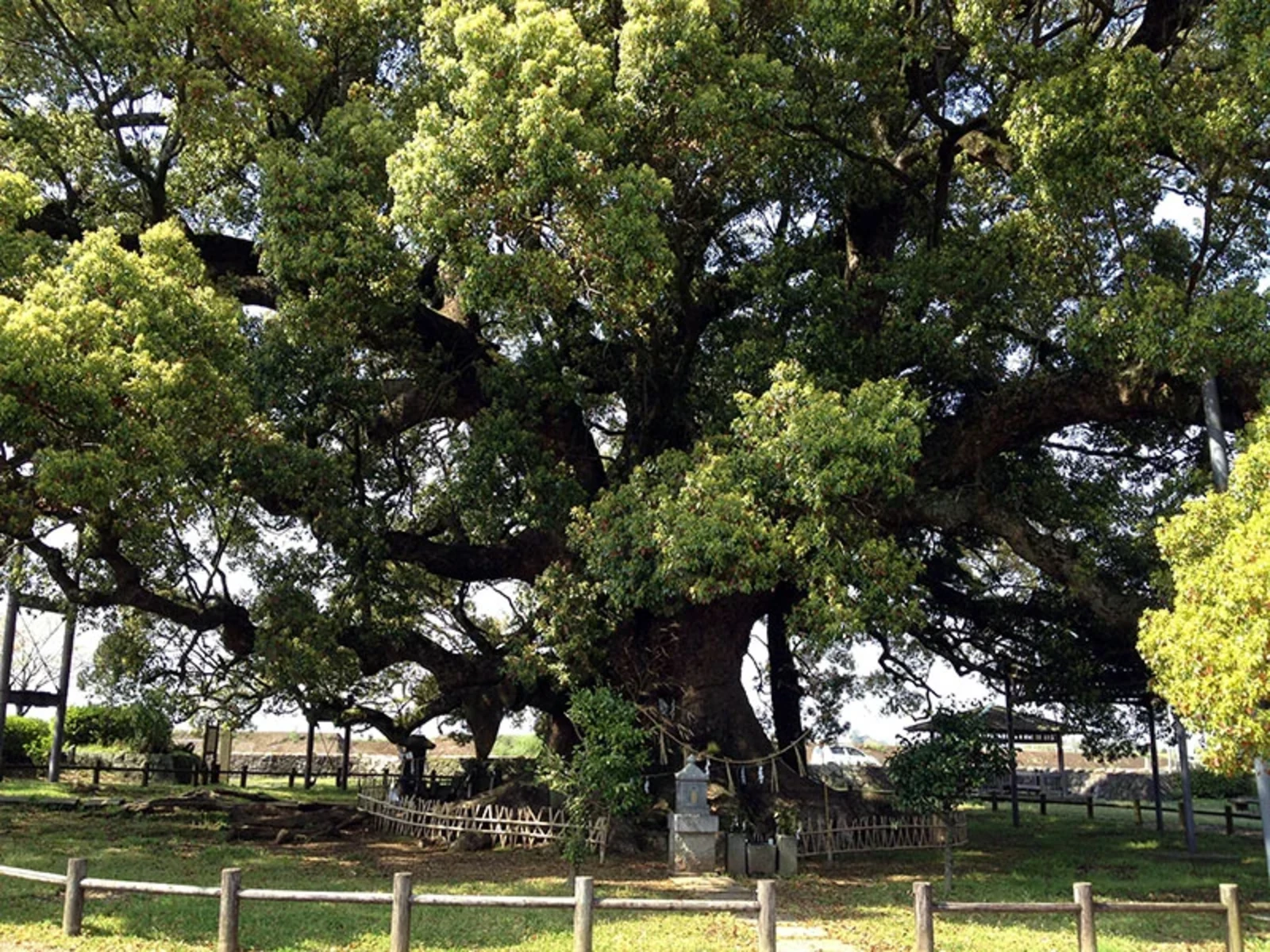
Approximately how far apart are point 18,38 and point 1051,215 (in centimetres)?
1613

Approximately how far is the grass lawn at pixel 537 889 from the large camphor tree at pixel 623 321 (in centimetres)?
300

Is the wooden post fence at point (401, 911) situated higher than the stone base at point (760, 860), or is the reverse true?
the wooden post fence at point (401, 911)

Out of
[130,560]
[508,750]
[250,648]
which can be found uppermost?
[130,560]

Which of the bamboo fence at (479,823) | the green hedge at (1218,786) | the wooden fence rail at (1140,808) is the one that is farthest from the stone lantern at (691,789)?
the green hedge at (1218,786)

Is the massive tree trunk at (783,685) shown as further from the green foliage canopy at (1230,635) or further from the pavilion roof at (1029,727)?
the green foliage canopy at (1230,635)

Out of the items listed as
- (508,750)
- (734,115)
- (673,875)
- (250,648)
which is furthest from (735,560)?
(508,750)

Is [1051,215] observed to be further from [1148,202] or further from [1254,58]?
[1254,58]

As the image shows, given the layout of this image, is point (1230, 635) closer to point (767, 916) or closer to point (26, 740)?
point (767, 916)

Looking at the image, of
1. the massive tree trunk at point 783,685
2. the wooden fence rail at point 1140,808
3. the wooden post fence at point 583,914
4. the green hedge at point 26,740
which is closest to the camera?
the wooden post fence at point 583,914

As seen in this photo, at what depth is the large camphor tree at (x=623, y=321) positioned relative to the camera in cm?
1313

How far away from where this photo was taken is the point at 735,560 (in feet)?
44.6

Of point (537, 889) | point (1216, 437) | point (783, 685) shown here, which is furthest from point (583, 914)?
point (783, 685)

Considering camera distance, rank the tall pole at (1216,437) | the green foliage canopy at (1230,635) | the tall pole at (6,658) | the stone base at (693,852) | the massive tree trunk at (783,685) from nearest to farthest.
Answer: the green foliage canopy at (1230,635) < the tall pole at (1216,437) < the stone base at (693,852) < the massive tree trunk at (783,685) < the tall pole at (6,658)

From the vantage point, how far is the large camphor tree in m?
13.1
